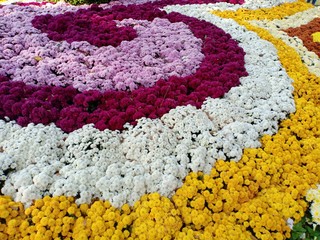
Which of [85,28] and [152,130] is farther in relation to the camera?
[85,28]

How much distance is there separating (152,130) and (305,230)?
1.75 metres

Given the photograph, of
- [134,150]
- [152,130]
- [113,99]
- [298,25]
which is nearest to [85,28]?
[113,99]

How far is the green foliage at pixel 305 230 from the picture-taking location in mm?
3371

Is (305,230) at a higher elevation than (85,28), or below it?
below

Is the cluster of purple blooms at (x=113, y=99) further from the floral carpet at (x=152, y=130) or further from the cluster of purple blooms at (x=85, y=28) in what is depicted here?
the cluster of purple blooms at (x=85, y=28)

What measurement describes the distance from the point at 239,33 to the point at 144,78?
8.27 feet

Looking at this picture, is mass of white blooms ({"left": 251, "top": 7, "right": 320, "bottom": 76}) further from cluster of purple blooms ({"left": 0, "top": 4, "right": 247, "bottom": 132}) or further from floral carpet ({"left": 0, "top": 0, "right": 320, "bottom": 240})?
cluster of purple blooms ({"left": 0, "top": 4, "right": 247, "bottom": 132})

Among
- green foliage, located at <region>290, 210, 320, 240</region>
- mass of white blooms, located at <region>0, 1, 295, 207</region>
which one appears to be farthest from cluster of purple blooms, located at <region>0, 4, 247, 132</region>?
green foliage, located at <region>290, 210, 320, 240</region>

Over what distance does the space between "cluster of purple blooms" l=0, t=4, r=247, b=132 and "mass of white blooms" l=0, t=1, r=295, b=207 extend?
12 centimetres

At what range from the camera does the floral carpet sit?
3.23 metres

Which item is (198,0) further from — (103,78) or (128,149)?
(128,149)

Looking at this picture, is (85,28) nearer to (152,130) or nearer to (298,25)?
(152,130)

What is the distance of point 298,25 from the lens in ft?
25.3

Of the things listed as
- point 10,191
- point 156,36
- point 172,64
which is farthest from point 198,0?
point 10,191
